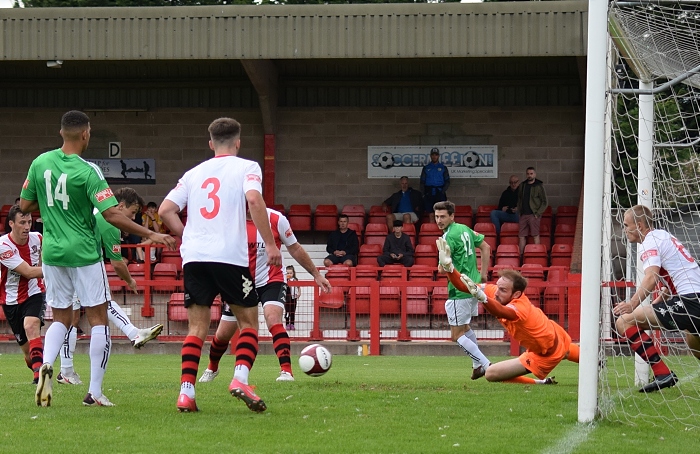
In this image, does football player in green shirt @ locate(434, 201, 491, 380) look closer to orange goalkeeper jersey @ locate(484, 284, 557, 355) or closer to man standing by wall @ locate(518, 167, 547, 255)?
orange goalkeeper jersey @ locate(484, 284, 557, 355)

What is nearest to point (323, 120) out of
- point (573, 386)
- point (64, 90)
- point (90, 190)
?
point (64, 90)

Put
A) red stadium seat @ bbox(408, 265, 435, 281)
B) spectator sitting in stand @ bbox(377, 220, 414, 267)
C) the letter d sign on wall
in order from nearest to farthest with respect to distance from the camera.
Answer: red stadium seat @ bbox(408, 265, 435, 281)
spectator sitting in stand @ bbox(377, 220, 414, 267)
the letter d sign on wall

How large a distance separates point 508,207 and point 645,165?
1302 cm

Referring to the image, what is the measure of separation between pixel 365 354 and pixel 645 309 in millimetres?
8365

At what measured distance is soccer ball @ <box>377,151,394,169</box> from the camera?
24.6 metres

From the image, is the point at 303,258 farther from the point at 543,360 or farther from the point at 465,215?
the point at 465,215

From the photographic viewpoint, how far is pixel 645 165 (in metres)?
9.52

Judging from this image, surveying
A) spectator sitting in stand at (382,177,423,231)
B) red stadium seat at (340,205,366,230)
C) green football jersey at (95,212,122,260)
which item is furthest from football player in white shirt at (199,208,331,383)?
red stadium seat at (340,205,366,230)

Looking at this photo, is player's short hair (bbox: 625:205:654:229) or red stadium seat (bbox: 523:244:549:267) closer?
player's short hair (bbox: 625:205:654:229)

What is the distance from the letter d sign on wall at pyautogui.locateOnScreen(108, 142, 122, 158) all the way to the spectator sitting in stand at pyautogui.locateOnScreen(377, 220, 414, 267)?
8636 mm

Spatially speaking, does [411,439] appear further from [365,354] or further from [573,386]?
[365,354]

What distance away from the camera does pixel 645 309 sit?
28.4 feet

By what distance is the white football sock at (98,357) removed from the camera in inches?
284

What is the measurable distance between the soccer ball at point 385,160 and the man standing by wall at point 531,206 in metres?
3.82
